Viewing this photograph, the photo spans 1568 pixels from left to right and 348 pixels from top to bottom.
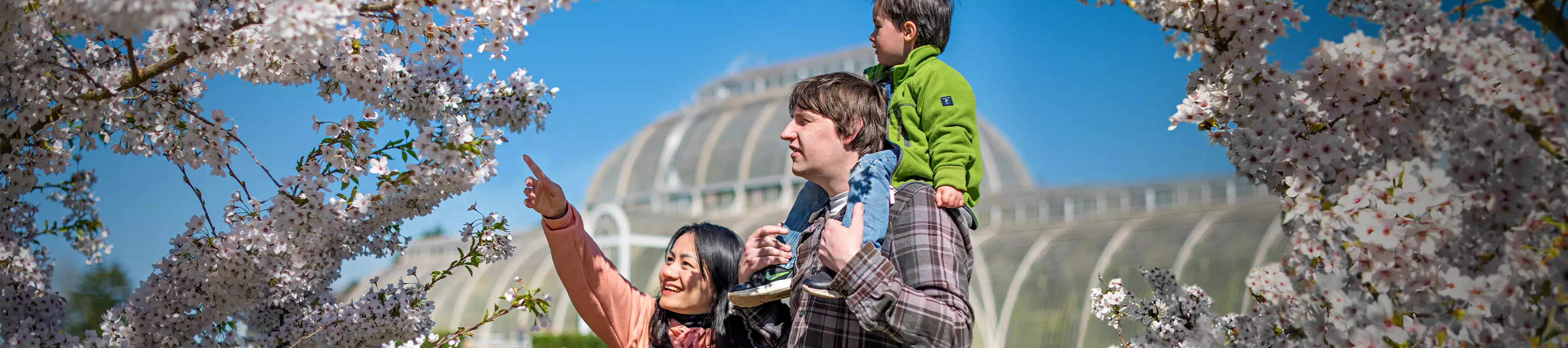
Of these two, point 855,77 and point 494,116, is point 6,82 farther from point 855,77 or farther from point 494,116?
point 855,77

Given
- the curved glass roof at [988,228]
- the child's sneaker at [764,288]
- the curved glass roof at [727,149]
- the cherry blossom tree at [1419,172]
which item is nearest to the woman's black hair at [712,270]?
the child's sneaker at [764,288]

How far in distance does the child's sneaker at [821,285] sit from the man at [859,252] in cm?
1

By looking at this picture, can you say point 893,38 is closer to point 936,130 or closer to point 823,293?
point 936,130

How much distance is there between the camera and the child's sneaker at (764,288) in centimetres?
223

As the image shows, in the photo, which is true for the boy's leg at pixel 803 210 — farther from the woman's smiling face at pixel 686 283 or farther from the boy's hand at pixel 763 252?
the woman's smiling face at pixel 686 283

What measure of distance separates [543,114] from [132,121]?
1.21 metres

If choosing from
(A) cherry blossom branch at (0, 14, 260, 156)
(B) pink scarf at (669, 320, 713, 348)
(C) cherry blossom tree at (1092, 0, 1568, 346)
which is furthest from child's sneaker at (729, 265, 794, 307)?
(A) cherry blossom branch at (0, 14, 260, 156)

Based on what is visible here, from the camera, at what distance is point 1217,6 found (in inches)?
74.5

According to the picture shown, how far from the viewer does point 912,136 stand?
7.60ft

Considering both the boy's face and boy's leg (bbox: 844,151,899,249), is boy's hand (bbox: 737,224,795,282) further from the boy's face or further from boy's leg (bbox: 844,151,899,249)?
the boy's face

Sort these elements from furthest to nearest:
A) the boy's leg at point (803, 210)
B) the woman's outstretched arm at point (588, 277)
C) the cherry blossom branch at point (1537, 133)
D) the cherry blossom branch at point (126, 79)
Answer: the woman's outstretched arm at point (588, 277) → the boy's leg at point (803, 210) → the cherry blossom branch at point (126, 79) → the cherry blossom branch at point (1537, 133)

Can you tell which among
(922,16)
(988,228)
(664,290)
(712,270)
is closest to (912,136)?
(922,16)

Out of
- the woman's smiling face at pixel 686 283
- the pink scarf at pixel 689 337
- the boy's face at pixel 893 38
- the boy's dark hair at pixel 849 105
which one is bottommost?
the pink scarf at pixel 689 337

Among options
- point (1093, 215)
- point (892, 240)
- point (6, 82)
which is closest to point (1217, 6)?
point (892, 240)
